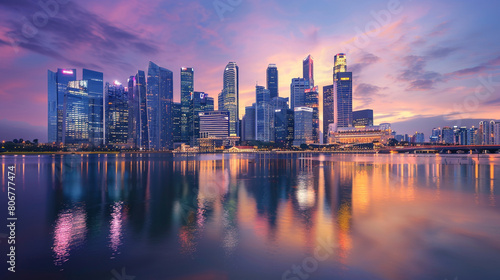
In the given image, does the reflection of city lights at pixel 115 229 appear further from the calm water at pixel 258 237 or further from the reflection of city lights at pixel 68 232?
the reflection of city lights at pixel 68 232

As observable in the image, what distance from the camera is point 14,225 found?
19.1m

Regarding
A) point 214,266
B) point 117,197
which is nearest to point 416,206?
point 214,266

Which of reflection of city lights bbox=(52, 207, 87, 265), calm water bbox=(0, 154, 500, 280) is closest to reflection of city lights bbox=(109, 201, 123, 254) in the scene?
calm water bbox=(0, 154, 500, 280)

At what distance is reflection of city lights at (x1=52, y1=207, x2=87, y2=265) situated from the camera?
1359 centimetres

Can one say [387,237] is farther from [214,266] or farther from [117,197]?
[117,197]

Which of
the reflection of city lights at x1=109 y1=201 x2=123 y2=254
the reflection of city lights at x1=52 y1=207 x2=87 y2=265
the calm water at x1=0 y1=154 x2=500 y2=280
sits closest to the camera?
the calm water at x1=0 y1=154 x2=500 y2=280

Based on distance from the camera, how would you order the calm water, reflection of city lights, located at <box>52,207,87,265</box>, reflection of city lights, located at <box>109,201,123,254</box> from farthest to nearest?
reflection of city lights, located at <box>109,201,123,254</box>, reflection of city lights, located at <box>52,207,87,265</box>, the calm water

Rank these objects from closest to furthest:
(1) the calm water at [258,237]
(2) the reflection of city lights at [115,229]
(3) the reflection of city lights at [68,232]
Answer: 1. (1) the calm water at [258,237]
2. (3) the reflection of city lights at [68,232]
3. (2) the reflection of city lights at [115,229]

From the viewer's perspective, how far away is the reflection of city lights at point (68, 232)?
44.6 ft

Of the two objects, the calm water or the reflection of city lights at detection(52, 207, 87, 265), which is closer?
the calm water

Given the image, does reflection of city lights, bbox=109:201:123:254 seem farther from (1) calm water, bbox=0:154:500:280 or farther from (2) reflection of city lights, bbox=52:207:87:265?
(2) reflection of city lights, bbox=52:207:87:265

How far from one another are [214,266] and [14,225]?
1686 cm

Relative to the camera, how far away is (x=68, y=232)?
16953 millimetres

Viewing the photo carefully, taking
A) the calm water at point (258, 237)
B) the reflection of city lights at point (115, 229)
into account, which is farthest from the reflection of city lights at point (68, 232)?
the reflection of city lights at point (115, 229)
